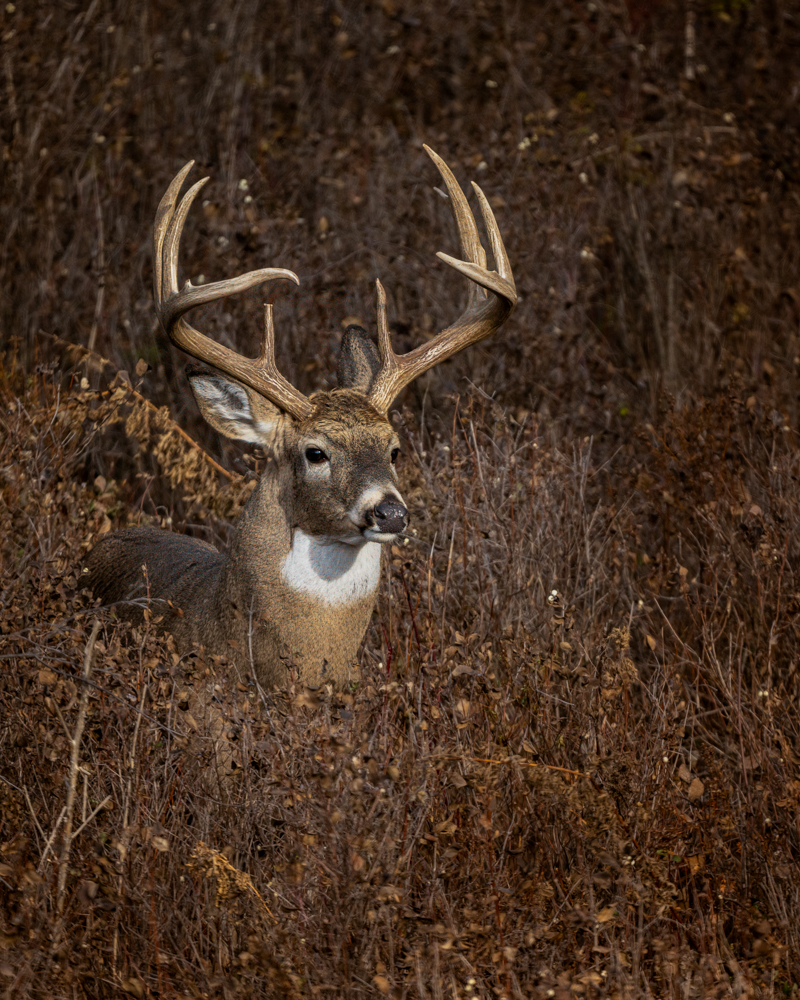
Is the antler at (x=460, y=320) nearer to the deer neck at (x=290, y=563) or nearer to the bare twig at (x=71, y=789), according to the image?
the deer neck at (x=290, y=563)

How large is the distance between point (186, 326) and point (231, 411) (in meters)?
0.35

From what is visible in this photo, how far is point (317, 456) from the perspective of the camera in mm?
4211

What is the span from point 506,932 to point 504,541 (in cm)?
202

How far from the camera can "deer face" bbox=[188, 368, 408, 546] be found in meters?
4.01

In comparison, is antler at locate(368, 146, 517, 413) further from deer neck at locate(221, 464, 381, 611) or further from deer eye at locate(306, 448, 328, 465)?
deer neck at locate(221, 464, 381, 611)

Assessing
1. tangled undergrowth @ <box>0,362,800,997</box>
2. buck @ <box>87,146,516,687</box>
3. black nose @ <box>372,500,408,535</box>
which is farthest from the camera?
buck @ <box>87,146,516,687</box>

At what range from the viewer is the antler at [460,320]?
441cm

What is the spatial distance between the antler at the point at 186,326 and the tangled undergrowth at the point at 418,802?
0.68 metres

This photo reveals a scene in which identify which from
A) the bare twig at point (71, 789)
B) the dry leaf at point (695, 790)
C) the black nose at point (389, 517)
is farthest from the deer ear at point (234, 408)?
the dry leaf at point (695, 790)

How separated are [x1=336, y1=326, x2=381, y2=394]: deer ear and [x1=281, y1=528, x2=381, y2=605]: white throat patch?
71 cm

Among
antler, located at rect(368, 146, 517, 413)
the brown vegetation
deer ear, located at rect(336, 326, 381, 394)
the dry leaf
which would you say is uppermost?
antler, located at rect(368, 146, 517, 413)

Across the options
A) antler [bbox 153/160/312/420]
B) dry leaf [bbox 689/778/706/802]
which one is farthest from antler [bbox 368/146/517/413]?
dry leaf [bbox 689/778/706/802]

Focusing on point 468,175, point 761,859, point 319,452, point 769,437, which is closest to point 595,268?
point 468,175

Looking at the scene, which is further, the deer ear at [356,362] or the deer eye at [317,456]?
the deer ear at [356,362]
